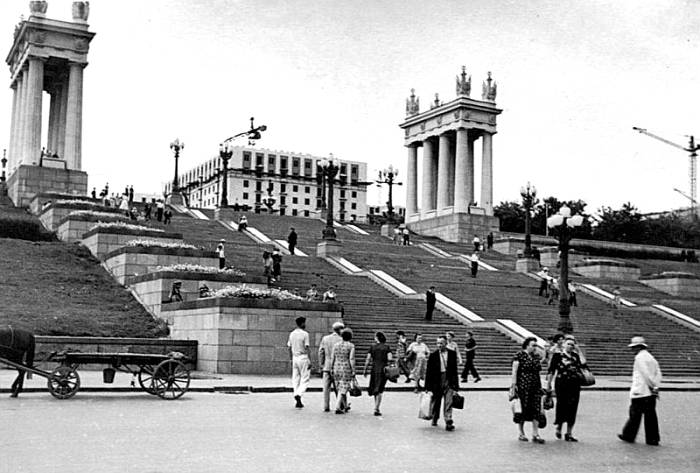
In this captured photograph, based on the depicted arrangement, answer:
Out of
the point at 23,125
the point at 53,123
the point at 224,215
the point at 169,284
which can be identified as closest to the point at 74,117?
the point at 23,125

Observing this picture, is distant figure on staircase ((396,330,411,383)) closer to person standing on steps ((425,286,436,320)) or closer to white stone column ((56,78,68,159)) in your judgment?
person standing on steps ((425,286,436,320))

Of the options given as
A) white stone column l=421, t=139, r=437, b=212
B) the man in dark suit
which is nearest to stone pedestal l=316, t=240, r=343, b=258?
the man in dark suit

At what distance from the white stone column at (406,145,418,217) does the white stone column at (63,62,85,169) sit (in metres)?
29.9

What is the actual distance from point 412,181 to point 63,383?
60294mm

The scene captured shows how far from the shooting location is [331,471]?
938 cm

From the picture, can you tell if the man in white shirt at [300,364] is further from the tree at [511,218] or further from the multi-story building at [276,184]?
the multi-story building at [276,184]

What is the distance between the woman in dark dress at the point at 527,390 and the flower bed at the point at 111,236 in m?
22.1

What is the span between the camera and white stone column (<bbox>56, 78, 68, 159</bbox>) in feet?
183

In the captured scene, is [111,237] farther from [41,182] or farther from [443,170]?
[443,170]

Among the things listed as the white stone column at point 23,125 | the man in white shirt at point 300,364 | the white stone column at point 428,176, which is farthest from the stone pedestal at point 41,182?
the man in white shirt at point 300,364

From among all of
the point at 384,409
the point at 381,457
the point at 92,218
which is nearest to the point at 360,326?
the point at 384,409

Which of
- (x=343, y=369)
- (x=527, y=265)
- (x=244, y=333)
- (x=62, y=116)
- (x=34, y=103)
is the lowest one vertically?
(x=343, y=369)

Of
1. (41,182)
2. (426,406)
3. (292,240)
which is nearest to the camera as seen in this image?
(426,406)

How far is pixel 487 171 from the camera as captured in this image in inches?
2724
